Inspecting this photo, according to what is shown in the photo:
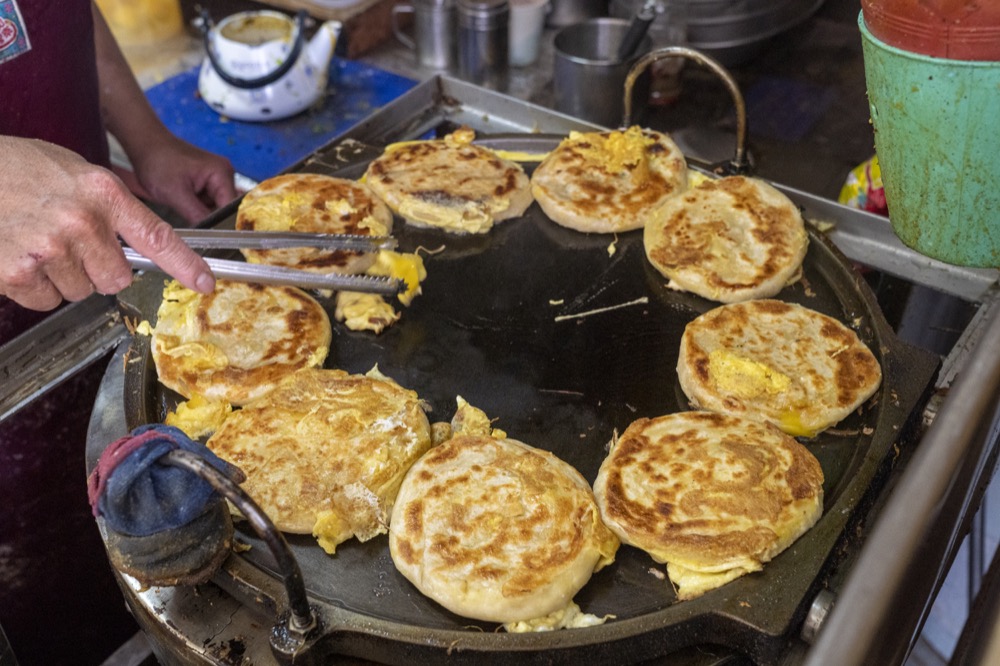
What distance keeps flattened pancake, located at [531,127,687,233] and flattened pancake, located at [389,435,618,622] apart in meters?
1.02

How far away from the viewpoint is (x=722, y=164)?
3.03 metres

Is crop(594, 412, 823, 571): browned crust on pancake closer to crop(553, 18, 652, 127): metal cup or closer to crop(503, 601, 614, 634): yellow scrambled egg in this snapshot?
crop(503, 601, 614, 634): yellow scrambled egg

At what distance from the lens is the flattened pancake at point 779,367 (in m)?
2.17

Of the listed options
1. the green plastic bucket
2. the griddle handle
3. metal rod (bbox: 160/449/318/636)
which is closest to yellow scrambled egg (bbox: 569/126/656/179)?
the griddle handle

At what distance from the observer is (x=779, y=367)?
7.49 feet

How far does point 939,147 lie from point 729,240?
94 centimetres

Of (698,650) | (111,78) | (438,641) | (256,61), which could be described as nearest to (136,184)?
(111,78)

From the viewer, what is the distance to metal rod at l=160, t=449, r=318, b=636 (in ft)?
4.65

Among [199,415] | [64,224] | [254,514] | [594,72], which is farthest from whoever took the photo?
[594,72]

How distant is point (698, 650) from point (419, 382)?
102 cm

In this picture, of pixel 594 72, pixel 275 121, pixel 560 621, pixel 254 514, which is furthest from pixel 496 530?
pixel 275 121

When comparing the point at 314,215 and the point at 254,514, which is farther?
the point at 314,215

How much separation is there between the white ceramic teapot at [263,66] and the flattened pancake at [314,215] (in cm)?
165

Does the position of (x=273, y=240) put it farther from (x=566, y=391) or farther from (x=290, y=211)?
(x=566, y=391)
